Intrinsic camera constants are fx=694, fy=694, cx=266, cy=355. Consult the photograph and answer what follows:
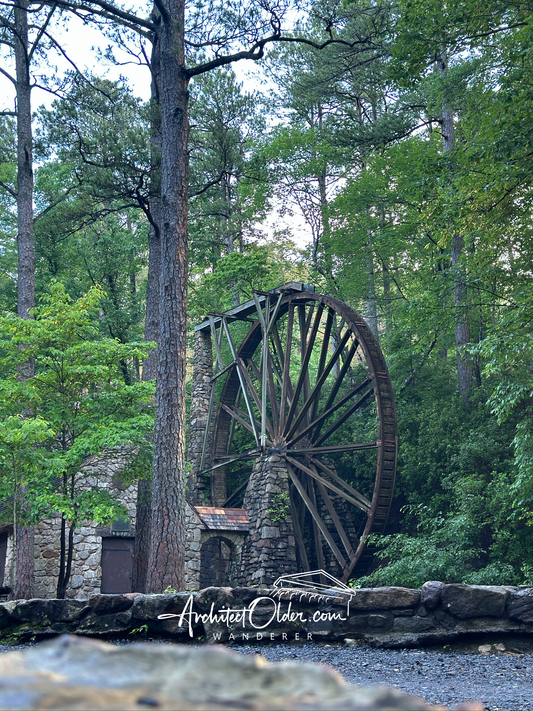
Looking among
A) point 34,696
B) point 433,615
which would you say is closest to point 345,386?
point 433,615

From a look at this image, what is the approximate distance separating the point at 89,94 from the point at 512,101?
26.9 feet

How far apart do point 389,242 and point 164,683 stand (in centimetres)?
1578

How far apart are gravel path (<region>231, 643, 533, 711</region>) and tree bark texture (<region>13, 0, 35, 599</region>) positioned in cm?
803

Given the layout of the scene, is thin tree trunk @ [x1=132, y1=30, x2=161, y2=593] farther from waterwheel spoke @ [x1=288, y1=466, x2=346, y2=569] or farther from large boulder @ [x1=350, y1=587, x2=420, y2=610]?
large boulder @ [x1=350, y1=587, x2=420, y2=610]

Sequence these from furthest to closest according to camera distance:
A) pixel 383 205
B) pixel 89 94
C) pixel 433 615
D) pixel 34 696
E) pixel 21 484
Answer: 1. pixel 383 205
2. pixel 89 94
3. pixel 21 484
4. pixel 433 615
5. pixel 34 696

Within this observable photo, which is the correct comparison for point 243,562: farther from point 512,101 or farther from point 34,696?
point 34,696

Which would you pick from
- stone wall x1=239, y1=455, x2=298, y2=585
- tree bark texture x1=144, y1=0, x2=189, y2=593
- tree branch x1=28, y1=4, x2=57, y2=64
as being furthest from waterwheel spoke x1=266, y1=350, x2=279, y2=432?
tree branch x1=28, y1=4, x2=57, y2=64

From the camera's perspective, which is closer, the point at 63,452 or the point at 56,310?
the point at 63,452

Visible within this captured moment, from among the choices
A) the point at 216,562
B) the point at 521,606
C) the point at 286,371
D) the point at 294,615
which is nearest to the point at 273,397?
the point at 286,371

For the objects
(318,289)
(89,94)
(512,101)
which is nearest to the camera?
(512,101)

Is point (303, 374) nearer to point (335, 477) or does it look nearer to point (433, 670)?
point (335, 477)

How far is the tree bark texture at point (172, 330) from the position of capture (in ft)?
26.4

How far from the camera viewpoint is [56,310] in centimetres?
1017

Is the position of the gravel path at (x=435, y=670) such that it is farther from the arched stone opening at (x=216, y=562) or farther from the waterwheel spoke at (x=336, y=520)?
the arched stone opening at (x=216, y=562)
